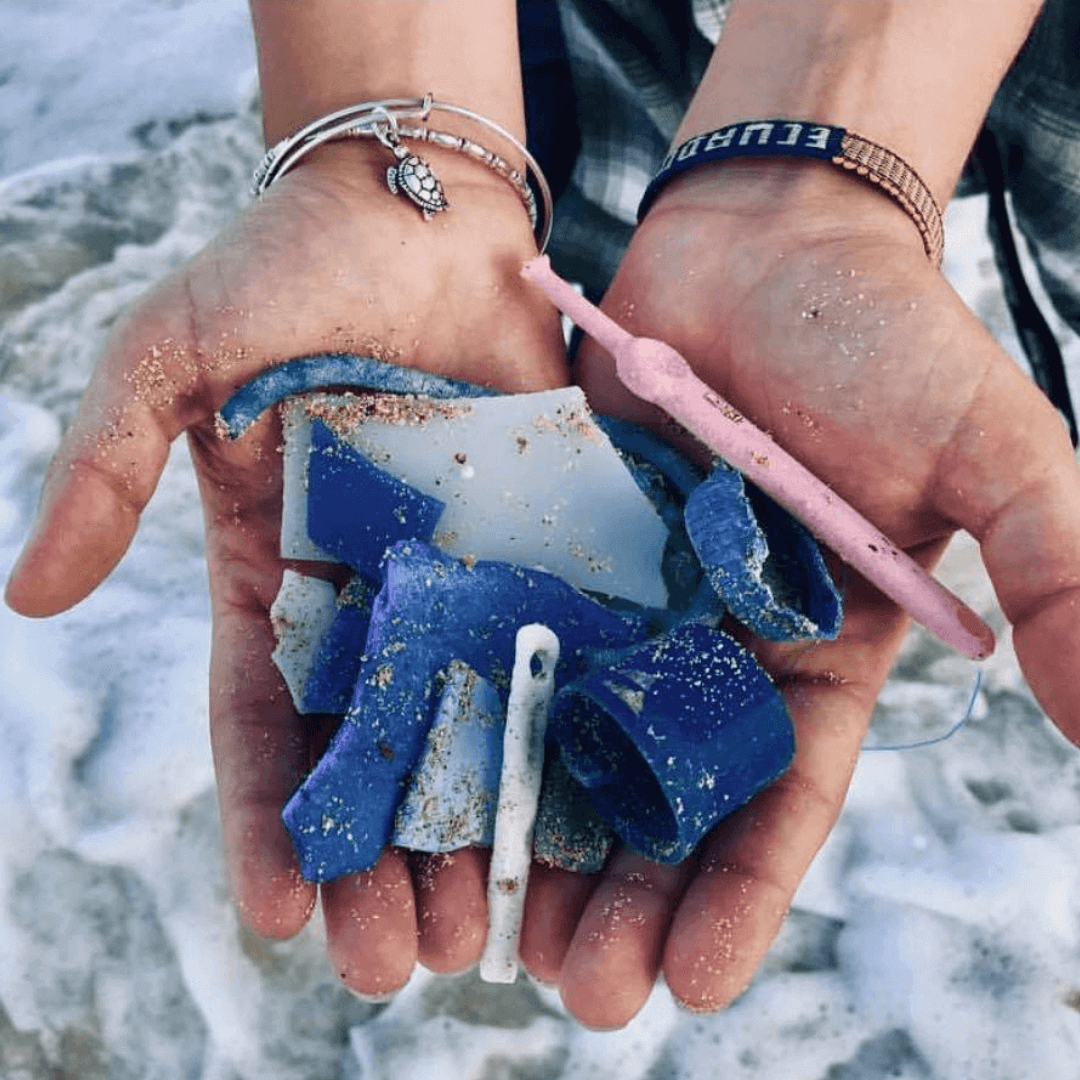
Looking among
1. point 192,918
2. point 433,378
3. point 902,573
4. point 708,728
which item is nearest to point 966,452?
point 902,573

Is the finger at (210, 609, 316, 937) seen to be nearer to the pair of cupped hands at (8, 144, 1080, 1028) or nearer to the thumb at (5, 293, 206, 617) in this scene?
the pair of cupped hands at (8, 144, 1080, 1028)

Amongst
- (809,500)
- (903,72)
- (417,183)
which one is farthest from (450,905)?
(903,72)

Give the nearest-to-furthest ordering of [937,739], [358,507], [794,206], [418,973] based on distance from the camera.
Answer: [358,507], [794,206], [418,973], [937,739]

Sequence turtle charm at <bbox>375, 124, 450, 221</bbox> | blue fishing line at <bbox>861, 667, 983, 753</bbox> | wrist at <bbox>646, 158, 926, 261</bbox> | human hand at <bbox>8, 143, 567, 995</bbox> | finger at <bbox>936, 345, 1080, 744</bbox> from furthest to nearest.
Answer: blue fishing line at <bbox>861, 667, 983, 753</bbox> < turtle charm at <bbox>375, 124, 450, 221</bbox> < wrist at <bbox>646, 158, 926, 261</bbox> < human hand at <bbox>8, 143, 567, 995</bbox> < finger at <bbox>936, 345, 1080, 744</bbox>

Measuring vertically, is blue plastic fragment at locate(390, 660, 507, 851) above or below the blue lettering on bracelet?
below

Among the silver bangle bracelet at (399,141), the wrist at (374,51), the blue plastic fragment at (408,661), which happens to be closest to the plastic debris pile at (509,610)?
the blue plastic fragment at (408,661)

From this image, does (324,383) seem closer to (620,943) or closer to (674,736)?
(674,736)

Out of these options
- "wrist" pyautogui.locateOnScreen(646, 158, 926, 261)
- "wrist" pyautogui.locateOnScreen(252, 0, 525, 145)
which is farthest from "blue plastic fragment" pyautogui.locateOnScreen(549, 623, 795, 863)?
"wrist" pyautogui.locateOnScreen(252, 0, 525, 145)

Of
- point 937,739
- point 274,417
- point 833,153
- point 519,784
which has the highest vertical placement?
point 833,153

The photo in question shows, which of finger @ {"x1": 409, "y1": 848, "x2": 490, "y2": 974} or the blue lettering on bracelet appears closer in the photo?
finger @ {"x1": 409, "y1": 848, "x2": 490, "y2": 974}
